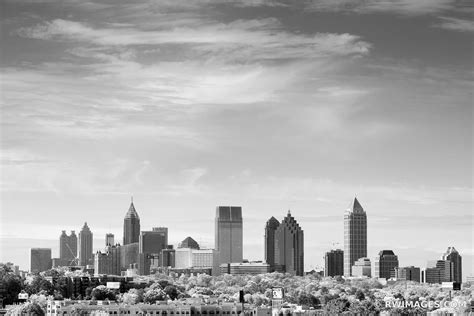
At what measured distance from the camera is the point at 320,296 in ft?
574

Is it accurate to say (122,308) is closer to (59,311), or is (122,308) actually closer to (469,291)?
(59,311)

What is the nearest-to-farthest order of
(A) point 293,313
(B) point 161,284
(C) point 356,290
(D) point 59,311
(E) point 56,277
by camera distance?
1. (D) point 59,311
2. (A) point 293,313
3. (E) point 56,277
4. (B) point 161,284
5. (C) point 356,290

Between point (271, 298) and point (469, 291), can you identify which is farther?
point (469, 291)

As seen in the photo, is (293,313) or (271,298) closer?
(293,313)

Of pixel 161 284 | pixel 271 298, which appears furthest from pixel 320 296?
pixel 161 284

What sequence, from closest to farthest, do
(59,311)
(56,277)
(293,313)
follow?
(59,311) < (293,313) < (56,277)

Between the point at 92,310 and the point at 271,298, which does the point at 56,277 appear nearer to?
the point at 271,298

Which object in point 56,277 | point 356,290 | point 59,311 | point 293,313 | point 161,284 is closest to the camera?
point 59,311

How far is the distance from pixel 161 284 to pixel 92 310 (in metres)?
54.5

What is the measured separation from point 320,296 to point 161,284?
2170 cm

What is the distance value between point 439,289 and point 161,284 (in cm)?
4891

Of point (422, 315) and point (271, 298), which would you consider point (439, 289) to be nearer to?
point (271, 298)

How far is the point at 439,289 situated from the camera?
654ft

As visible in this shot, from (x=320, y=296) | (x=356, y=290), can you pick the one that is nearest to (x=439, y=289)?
(x=356, y=290)
